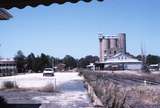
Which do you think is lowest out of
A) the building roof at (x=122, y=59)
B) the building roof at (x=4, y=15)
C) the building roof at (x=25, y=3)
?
the building roof at (x=25, y=3)

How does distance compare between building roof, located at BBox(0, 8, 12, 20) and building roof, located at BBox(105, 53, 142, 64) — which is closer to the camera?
building roof, located at BBox(0, 8, 12, 20)

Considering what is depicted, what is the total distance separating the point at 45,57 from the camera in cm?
17325

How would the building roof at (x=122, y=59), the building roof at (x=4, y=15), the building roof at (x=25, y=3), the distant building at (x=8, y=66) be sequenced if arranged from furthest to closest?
1. the building roof at (x=122, y=59)
2. the distant building at (x=8, y=66)
3. the building roof at (x=4, y=15)
4. the building roof at (x=25, y=3)

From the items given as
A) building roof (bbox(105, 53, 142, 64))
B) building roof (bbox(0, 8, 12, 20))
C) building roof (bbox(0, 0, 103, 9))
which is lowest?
building roof (bbox(0, 0, 103, 9))

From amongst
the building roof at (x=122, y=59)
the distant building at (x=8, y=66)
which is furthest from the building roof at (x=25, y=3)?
the building roof at (x=122, y=59)

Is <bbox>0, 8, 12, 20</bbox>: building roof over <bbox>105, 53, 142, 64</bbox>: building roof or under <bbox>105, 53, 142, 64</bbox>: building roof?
under

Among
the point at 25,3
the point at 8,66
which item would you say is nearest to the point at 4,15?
the point at 25,3

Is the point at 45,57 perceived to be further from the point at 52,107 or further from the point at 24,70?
the point at 52,107

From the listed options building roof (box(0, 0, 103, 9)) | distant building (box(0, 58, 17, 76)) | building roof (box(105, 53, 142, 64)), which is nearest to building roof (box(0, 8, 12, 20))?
building roof (box(0, 0, 103, 9))

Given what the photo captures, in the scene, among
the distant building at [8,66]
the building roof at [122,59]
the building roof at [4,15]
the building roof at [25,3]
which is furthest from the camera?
the building roof at [122,59]

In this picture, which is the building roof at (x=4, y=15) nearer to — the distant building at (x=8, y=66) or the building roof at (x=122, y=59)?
the distant building at (x=8, y=66)

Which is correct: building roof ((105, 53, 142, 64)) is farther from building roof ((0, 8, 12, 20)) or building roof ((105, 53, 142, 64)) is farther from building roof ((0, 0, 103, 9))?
building roof ((0, 0, 103, 9))

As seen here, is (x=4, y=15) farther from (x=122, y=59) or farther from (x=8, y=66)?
(x=122, y=59)

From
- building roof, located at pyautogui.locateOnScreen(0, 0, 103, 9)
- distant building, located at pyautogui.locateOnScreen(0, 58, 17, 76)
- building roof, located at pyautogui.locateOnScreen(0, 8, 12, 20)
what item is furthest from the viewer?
distant building, located at pyautogui.locateOnScreen(0, 58, 17, 76)
